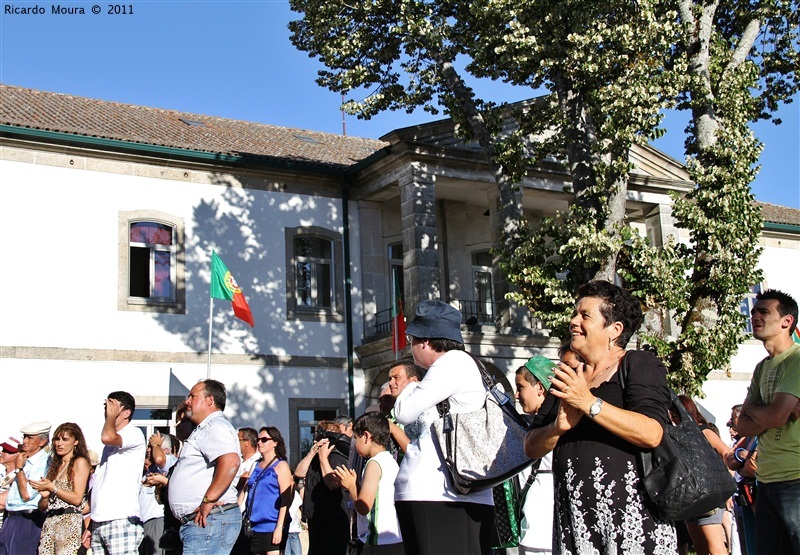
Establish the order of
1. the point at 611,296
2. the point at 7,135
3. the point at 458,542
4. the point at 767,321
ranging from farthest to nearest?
the point at 7,135
the point at 767,321
the point at 458,542
the point at 611,296

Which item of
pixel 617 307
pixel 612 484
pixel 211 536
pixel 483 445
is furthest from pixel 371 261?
pixel 612 484

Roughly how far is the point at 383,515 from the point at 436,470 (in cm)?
210

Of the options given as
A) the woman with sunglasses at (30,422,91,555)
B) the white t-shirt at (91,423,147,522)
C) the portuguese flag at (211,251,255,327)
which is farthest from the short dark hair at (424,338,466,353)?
the portuguese flag at (211,251,255,327)

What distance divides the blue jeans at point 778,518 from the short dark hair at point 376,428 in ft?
9.18

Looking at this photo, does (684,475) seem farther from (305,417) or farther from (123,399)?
(305,417)

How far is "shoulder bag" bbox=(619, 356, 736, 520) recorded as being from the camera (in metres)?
3.79

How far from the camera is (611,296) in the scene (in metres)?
4.29

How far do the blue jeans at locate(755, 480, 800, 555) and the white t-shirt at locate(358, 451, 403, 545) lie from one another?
8.33ft

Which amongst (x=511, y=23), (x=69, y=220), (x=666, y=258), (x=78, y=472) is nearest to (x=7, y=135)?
(x=69, y=220)

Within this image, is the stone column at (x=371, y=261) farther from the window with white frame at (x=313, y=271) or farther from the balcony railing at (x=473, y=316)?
the window with white frame at (x=313, y=271)

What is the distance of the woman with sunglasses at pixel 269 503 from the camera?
9961mm

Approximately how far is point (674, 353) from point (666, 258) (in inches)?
62.8

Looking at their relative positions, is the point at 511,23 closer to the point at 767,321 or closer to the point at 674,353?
the point at 674,353

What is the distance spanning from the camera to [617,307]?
14.0ft
